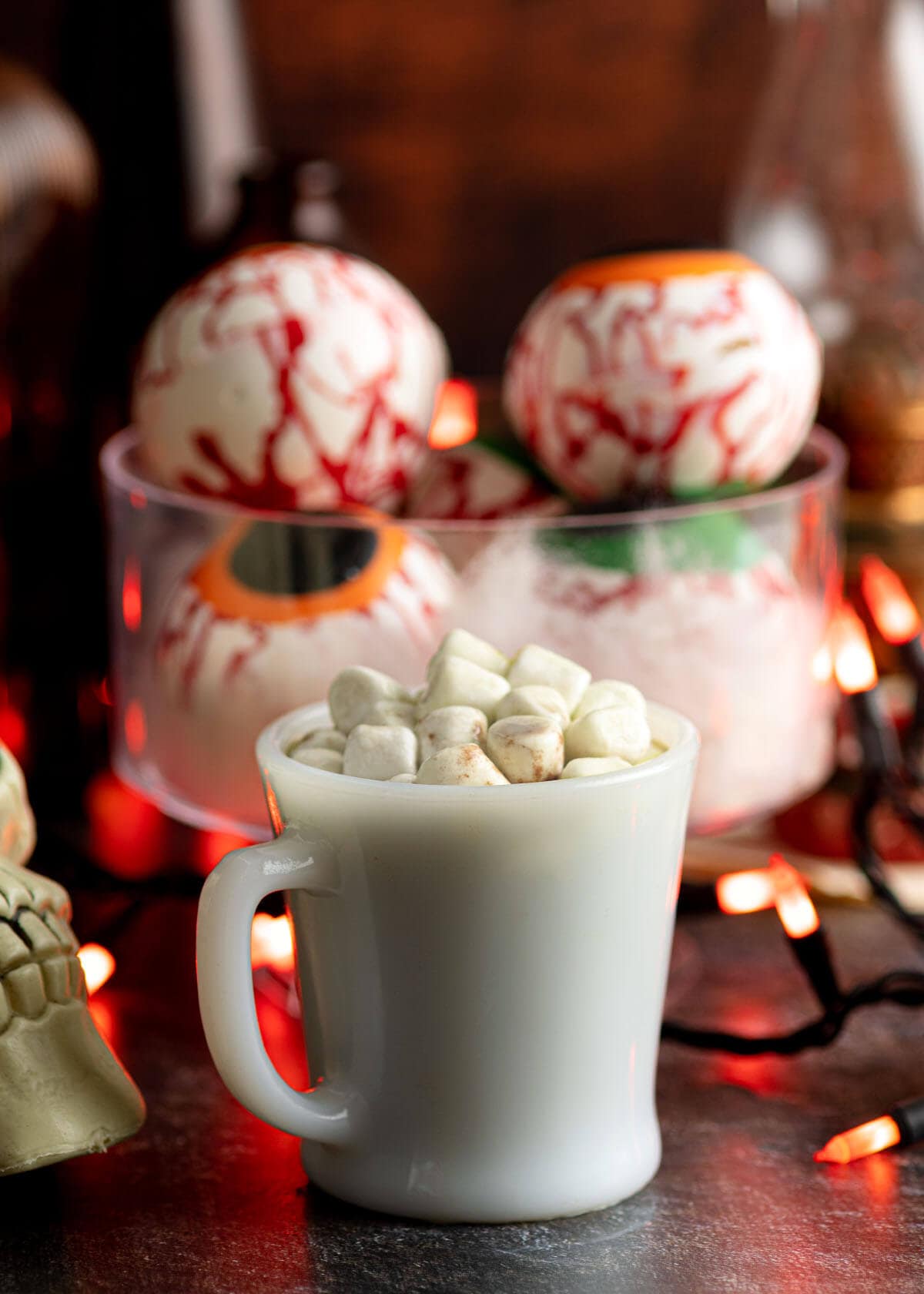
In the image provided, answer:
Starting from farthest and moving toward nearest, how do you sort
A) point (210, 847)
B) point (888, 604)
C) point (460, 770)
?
1. point (210, 847)
2. point (888, 604)
3. point (460, 770)

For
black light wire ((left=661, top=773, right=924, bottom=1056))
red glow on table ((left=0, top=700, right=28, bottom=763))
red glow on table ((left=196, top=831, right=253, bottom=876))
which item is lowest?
red glow on table ((left=196, top=831, right=253, bottom=876))

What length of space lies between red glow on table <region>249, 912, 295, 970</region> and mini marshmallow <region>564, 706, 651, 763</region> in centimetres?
17

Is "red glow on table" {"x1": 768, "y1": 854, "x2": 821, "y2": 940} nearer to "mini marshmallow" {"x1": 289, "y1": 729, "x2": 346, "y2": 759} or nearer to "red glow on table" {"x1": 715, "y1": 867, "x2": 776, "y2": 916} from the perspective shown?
"red glow on table" {"x1": 715, "y1": 867, "x2": 776, "y2": 916}

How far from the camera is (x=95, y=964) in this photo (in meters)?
0.45

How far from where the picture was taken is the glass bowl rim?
418mm

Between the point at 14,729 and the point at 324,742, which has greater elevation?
the point at 324,742

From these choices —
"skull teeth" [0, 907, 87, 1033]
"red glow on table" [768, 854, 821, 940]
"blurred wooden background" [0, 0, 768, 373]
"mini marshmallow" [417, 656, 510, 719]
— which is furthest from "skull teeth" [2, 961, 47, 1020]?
"blurred wooden background" [0, 0, 768, 373]

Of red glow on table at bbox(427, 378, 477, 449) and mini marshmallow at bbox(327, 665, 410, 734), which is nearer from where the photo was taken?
mini marshmallow at bbox(327, 665, 410, 734)

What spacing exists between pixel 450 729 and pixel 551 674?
0.10 ft

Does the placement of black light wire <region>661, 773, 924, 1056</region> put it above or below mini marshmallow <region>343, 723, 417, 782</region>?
below

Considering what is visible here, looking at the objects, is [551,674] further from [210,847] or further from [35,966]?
[210,847]

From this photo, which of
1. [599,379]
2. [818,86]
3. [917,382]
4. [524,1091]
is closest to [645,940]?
[524,1091]

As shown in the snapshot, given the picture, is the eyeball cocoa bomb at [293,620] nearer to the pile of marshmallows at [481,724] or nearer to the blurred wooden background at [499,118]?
the pile of marshmallows at [481,724]

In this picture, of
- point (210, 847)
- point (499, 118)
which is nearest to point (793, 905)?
point (210, 847)
